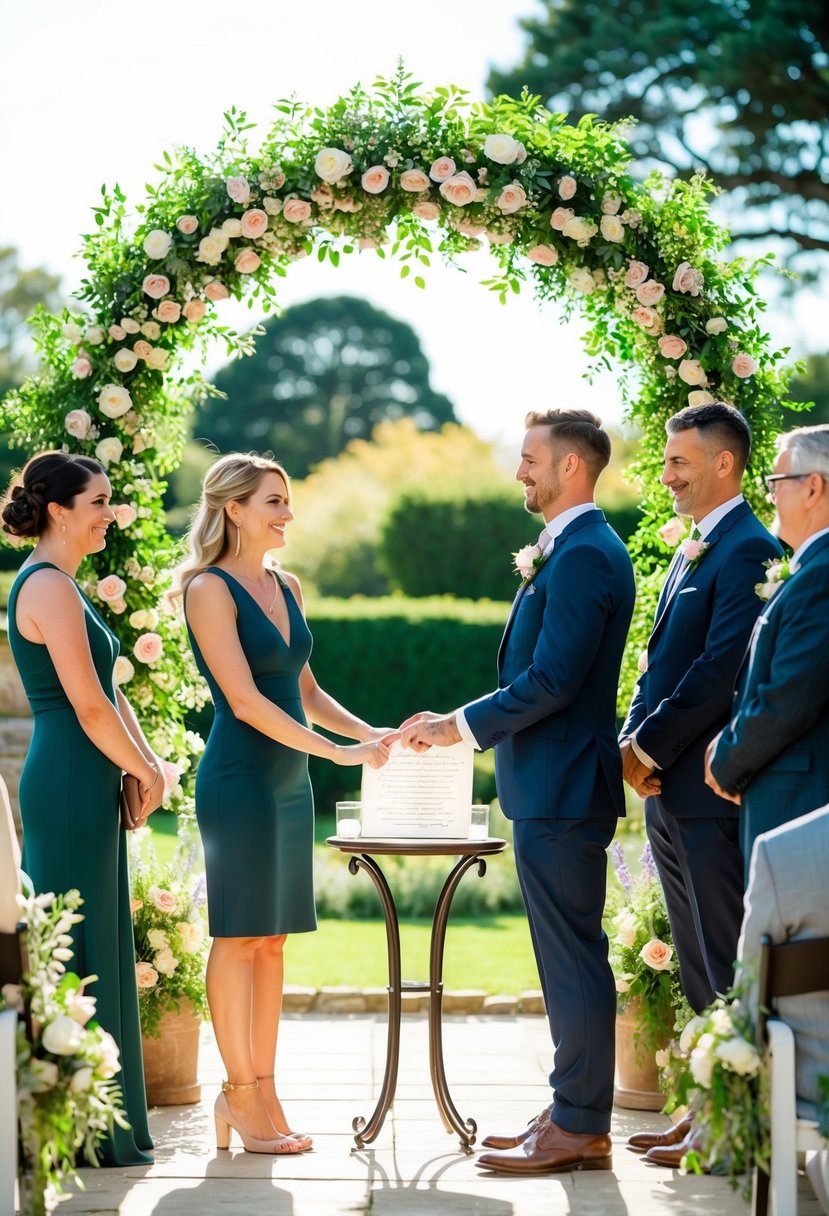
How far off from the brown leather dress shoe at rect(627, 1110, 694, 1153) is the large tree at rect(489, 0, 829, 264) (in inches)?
483

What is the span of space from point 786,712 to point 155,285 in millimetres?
2807

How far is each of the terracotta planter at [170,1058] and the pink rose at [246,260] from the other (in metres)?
2.61

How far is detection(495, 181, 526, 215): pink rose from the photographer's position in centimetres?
506

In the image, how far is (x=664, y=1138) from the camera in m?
4.43

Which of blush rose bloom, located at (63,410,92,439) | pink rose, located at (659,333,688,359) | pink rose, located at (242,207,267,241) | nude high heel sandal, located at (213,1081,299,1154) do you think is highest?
pink rose, located at (242,207,267,241)

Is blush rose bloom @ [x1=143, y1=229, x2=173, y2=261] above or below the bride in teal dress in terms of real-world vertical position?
above

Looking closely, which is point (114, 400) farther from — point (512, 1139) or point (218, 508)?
point (512, 1139)

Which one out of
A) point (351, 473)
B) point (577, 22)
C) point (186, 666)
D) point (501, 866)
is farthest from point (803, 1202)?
point (351, 473)

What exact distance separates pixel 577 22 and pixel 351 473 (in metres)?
13.8

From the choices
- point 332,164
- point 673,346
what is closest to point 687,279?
point 673,346

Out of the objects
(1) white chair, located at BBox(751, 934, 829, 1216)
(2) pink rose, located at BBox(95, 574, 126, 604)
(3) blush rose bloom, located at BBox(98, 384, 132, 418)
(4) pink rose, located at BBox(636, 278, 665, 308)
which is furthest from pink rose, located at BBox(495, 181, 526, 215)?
(1) white chair, located at BBox(751, 934, 829, 1216)

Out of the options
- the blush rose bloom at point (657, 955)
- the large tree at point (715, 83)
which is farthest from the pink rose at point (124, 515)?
the large tree at point (715, 83)

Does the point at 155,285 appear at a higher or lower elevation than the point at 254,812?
higher

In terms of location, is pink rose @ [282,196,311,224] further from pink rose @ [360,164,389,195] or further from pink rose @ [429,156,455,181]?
pink rose @ [429,156,455,181]
